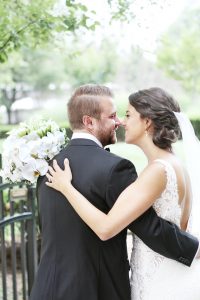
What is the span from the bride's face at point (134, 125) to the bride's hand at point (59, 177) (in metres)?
0.38

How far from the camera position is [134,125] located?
2539 millimetres

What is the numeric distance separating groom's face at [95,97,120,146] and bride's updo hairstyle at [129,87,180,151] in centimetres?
17

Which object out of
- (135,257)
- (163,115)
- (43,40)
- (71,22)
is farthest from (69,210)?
(43,40)

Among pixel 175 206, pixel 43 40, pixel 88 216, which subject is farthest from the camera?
pixel 43 40

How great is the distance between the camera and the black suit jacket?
2248 millimetres

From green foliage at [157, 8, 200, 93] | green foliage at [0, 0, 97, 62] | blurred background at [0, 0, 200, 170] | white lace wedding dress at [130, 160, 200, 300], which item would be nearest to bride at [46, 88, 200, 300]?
white lace wedding dress at [130, 160, 200, 300]

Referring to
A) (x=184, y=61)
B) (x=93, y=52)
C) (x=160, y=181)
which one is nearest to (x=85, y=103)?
(x=160, y=181)

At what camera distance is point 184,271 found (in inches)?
98.8

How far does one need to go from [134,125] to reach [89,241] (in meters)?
0.59

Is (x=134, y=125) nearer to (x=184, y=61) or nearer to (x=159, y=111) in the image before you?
(x=159, y=111)

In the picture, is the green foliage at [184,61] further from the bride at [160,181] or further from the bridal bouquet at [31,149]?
the bridal bouquet at [31,149]

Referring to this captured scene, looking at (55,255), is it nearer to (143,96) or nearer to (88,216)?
(88,216)

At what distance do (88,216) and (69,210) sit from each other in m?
0.13

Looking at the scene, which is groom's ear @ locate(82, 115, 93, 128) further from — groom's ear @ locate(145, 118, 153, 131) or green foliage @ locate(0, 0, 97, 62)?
green foliage @ locate(0, 0, 97, 62)
